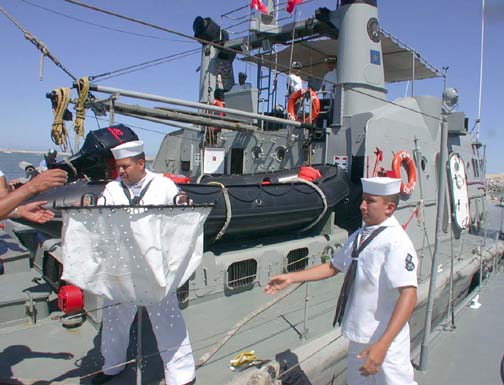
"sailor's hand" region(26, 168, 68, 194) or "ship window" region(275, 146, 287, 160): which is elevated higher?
"ship window" region(275, 146, 287, 160)

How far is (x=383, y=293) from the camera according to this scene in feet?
6.56

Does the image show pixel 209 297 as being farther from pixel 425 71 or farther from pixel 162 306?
pixel 425 71

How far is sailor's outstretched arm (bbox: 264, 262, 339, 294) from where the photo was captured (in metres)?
2.25

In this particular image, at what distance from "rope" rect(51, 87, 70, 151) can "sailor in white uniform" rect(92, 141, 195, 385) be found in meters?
1.83

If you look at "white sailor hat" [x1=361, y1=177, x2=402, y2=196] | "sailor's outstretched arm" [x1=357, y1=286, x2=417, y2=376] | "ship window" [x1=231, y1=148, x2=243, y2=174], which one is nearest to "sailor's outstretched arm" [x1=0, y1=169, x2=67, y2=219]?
"white sailor hat" [x1=361, y1=177, x2=402, y2=196]

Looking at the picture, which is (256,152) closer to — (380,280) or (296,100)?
(296,100)

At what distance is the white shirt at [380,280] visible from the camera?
6.31 ft

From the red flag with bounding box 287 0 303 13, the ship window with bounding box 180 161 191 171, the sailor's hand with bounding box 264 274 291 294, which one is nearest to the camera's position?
the sailor's hand with bounding box 264 274 291 294

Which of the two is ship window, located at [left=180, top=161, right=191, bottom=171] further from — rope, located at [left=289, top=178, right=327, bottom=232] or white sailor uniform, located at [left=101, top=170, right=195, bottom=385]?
white sailor uniform, located at [left=101, top=170, right=195, bottom=385]

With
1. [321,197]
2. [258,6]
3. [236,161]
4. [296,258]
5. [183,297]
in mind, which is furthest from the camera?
[258,6]

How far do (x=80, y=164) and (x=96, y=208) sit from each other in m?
2.38

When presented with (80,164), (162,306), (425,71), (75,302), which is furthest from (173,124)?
(425,71)

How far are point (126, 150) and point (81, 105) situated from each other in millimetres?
2087

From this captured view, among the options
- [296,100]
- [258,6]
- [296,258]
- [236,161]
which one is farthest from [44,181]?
[258,6]
